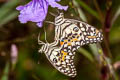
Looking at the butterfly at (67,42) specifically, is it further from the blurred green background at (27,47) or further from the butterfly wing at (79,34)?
the blurred green background at (27,47)

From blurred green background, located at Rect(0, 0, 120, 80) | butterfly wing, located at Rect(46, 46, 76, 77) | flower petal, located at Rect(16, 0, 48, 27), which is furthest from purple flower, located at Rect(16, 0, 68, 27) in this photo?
blurred green background, located at Rect(0, 0, 120, 80)

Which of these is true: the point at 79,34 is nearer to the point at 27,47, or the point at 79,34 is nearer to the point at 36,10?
the point at 36,10

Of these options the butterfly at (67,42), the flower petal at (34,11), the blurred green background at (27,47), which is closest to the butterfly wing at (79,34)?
the butterfly at (67,42)

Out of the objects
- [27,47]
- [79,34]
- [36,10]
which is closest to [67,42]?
[79,34]

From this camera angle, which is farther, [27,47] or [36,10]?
[27,47]

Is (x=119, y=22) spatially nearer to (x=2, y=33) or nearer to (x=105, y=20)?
(x=105, y=20)

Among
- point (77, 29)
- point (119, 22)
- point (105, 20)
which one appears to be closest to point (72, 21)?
point (77, 29)
